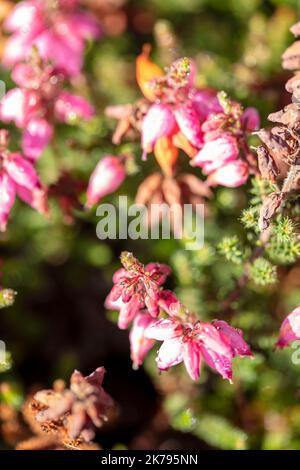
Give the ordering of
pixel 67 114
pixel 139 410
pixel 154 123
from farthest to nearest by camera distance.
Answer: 1. pixel 139 410
2. pixel 67 114
3. pixel 154 123

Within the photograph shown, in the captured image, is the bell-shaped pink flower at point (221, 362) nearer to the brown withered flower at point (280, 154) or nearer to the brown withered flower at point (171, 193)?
the brown withered flower at point (280, 154)

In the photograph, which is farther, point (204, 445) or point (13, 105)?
point (204, 445)

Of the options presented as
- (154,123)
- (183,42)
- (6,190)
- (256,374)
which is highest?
(183,42)

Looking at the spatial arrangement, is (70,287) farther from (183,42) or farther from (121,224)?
(183,42)

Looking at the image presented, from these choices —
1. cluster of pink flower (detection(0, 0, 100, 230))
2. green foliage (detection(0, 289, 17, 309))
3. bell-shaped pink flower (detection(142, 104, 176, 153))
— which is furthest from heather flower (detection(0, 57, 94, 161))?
green foliage (detection(0, 289, 17, 309))

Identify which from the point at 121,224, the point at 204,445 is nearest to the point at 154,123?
the point at 121,224

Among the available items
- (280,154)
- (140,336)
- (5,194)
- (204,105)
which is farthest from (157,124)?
(140,336)

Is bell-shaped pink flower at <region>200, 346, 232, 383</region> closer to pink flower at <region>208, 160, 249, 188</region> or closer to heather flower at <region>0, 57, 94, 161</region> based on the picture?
pink flower at <region>208, 160, 249, 188</region>

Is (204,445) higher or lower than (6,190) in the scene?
lower
